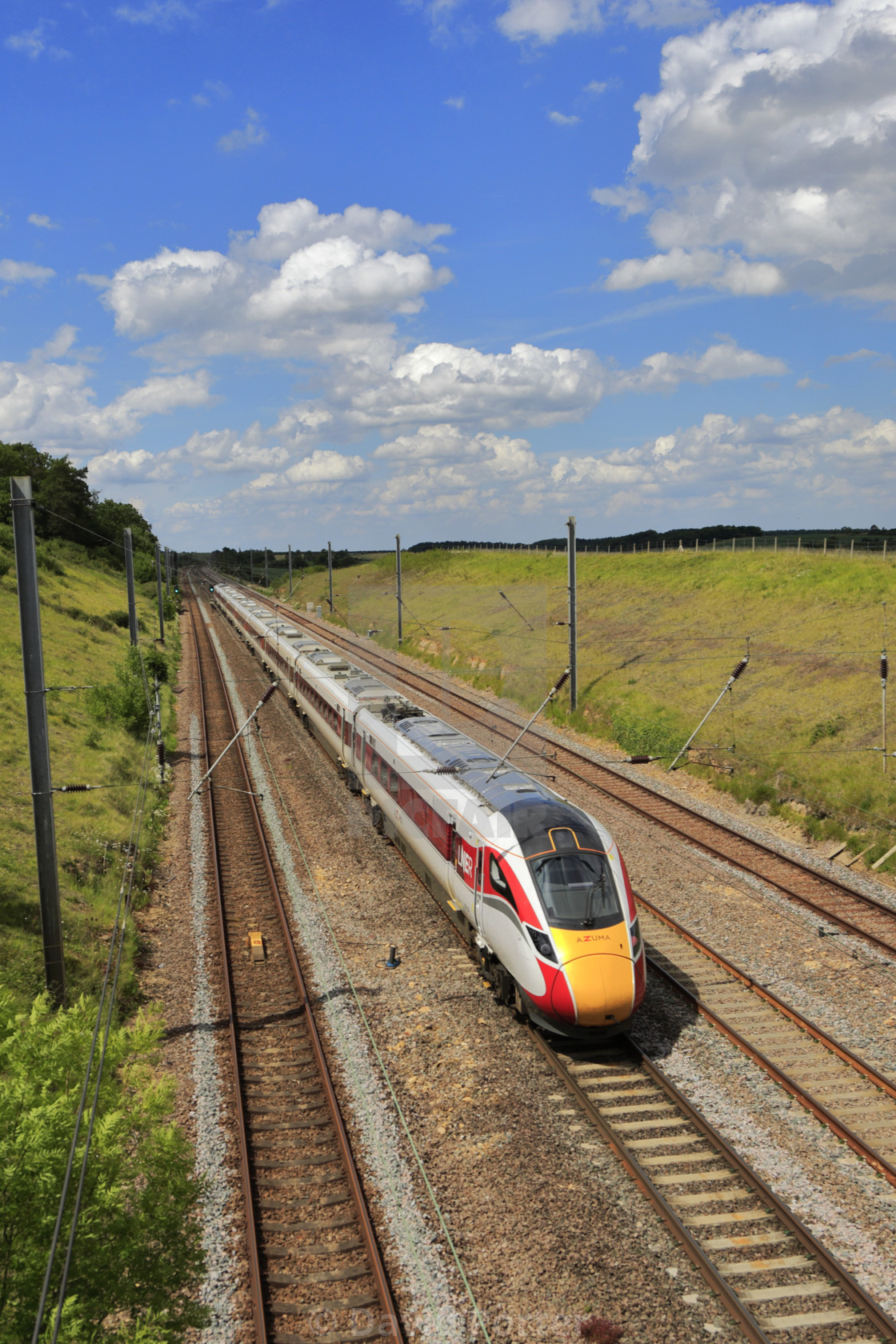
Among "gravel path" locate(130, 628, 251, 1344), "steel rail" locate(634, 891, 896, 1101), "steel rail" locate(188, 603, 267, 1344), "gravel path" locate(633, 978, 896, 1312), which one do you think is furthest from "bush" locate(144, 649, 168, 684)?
"gravel path" locate(633, 978, 896, 1312)

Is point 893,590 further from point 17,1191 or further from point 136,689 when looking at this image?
point 17,1191

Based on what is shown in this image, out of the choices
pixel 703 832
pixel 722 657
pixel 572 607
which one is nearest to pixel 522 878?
pixel 703 832

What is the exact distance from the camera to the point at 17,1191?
5.89 m

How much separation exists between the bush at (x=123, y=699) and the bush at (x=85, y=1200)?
81.4 ft

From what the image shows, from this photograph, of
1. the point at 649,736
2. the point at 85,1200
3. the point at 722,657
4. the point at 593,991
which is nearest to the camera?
the point at 85,1200

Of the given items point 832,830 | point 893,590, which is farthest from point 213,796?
point 893,590

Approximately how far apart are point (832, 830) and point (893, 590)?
23.2m

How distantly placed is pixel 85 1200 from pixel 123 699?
26.6 m

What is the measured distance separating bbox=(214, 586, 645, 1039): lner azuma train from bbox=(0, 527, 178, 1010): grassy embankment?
5594mm

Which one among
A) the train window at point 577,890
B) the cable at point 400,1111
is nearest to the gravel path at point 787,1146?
the train window at point 577,890

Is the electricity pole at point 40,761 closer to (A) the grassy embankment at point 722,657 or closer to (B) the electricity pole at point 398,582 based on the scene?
(A) the grassy embankment at point 722,657

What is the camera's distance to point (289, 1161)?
1010 cm

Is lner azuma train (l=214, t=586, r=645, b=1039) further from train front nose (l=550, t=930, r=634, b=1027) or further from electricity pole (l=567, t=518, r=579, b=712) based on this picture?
electricity pole (l=567, t=518, r=579, b=712)

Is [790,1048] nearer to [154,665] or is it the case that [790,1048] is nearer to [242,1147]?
[242,1147]
